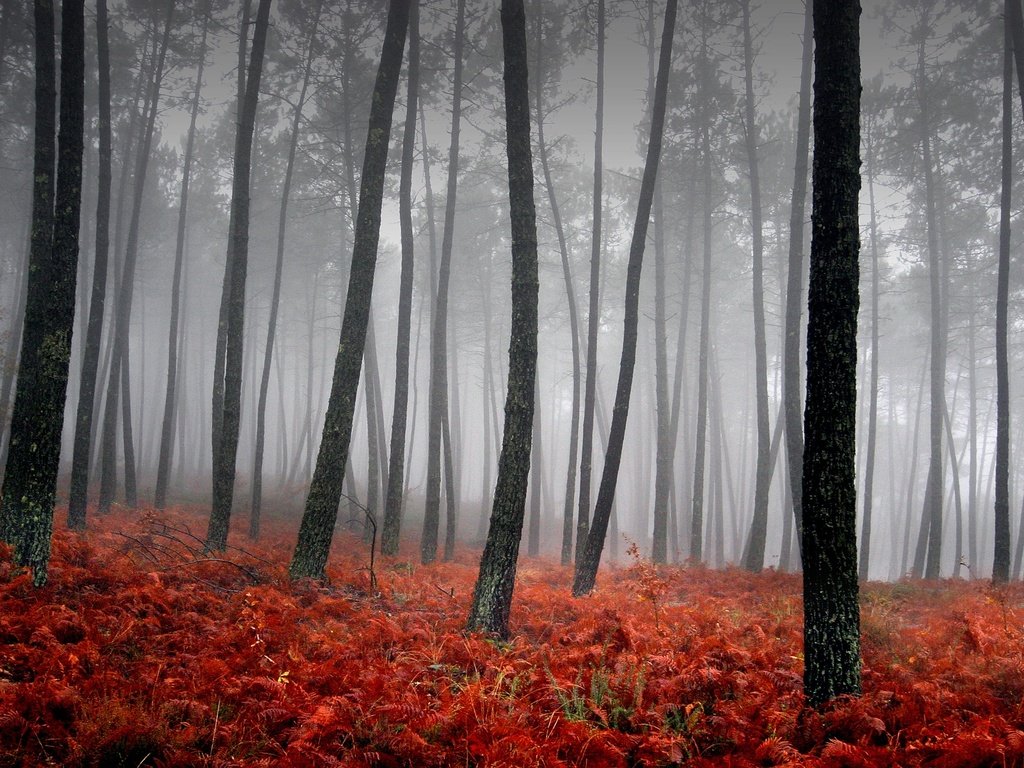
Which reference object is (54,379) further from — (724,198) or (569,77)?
(724,198)

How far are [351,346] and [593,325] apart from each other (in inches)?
289

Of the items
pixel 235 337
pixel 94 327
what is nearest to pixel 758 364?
pixel 235 337

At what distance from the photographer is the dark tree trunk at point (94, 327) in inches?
448

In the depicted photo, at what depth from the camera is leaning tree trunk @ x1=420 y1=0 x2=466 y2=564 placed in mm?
13609

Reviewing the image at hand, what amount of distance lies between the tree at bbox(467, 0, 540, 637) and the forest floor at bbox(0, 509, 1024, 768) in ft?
1.98

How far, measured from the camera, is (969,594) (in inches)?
414

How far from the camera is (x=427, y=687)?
444cm

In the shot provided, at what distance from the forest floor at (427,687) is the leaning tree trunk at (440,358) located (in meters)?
6.23

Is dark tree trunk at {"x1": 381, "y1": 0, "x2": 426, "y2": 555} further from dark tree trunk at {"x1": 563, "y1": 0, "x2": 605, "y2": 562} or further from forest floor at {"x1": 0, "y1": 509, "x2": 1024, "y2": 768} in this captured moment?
forest floor at {"x1": 0, "y1": 509, "x2": 1024, "y2": 768}

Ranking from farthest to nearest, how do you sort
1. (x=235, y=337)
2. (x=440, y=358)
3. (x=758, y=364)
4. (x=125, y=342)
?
1. (x=125, y=342)
2. (x=758, y=364)
3. (x=440, y=358)
4. (x=235, y=337)

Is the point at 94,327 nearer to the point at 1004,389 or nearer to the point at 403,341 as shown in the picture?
the point at 403,341

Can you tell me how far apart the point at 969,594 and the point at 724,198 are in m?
13.1

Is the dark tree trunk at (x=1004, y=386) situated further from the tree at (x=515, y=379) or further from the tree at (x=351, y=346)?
the tree at (x=351, y=346)

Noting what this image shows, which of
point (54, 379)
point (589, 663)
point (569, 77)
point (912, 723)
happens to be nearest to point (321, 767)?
point (589, 663)
